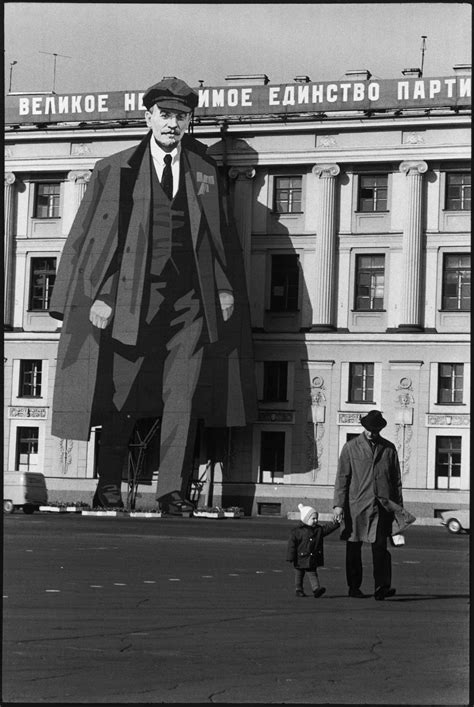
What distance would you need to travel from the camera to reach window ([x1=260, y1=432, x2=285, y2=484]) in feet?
162

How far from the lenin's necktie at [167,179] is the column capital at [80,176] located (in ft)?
7.06

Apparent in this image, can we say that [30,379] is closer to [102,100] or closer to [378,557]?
[102,100]

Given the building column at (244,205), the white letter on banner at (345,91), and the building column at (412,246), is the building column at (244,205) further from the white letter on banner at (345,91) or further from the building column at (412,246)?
the building column at (412,246)

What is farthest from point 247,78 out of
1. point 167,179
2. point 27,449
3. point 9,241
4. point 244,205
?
point 244,205

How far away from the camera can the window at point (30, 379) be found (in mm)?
42719

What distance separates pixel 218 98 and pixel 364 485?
34386 millimetres

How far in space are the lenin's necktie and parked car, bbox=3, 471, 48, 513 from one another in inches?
274

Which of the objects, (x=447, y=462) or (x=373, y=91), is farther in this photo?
(x=447, y=462)

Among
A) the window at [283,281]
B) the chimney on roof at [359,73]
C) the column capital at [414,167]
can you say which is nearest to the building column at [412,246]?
the column capital at [414,167]

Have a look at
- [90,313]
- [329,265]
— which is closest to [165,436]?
[329,265]

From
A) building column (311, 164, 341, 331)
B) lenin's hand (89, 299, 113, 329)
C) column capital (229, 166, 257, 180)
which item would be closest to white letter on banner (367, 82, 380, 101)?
building column (311, 164, 341, 331)

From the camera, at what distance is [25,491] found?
35.7 metres

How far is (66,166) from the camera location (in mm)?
39312

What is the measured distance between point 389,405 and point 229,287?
7098 millimetres
